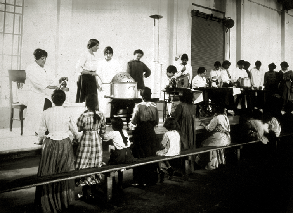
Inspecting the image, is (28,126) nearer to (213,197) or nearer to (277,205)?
(213,197)

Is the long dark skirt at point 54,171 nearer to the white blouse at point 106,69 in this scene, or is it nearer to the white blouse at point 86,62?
the white blouse at point 86,62

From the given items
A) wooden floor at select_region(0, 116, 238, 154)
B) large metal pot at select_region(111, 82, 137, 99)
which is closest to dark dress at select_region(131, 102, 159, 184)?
large metal pot at select_region(111, 82, 137, 99)

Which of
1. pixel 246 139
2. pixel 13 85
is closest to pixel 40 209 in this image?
pixel 13 85

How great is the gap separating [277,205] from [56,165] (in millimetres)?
3280

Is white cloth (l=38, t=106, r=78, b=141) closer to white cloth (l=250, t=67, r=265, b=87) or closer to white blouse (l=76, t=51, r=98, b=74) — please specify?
white blouse (l=76, t=51, r=98, b=74)

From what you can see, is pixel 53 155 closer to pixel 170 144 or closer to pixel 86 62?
pixel 170 144

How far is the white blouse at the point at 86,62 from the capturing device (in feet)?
19.5

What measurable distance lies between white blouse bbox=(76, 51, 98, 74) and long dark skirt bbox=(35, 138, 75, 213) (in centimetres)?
258

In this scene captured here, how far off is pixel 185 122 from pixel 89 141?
8.06 feet

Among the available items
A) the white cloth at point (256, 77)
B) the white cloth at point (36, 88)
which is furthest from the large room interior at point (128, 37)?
the white cloth at point (256, 77)

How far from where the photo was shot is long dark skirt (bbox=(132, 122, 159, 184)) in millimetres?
4969

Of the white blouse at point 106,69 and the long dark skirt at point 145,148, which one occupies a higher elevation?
the white blouse at point 106,69

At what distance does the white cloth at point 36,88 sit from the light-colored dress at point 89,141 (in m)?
1.53

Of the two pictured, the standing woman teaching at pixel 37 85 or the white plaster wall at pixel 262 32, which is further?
the white plaster wall at pixel 262 32
